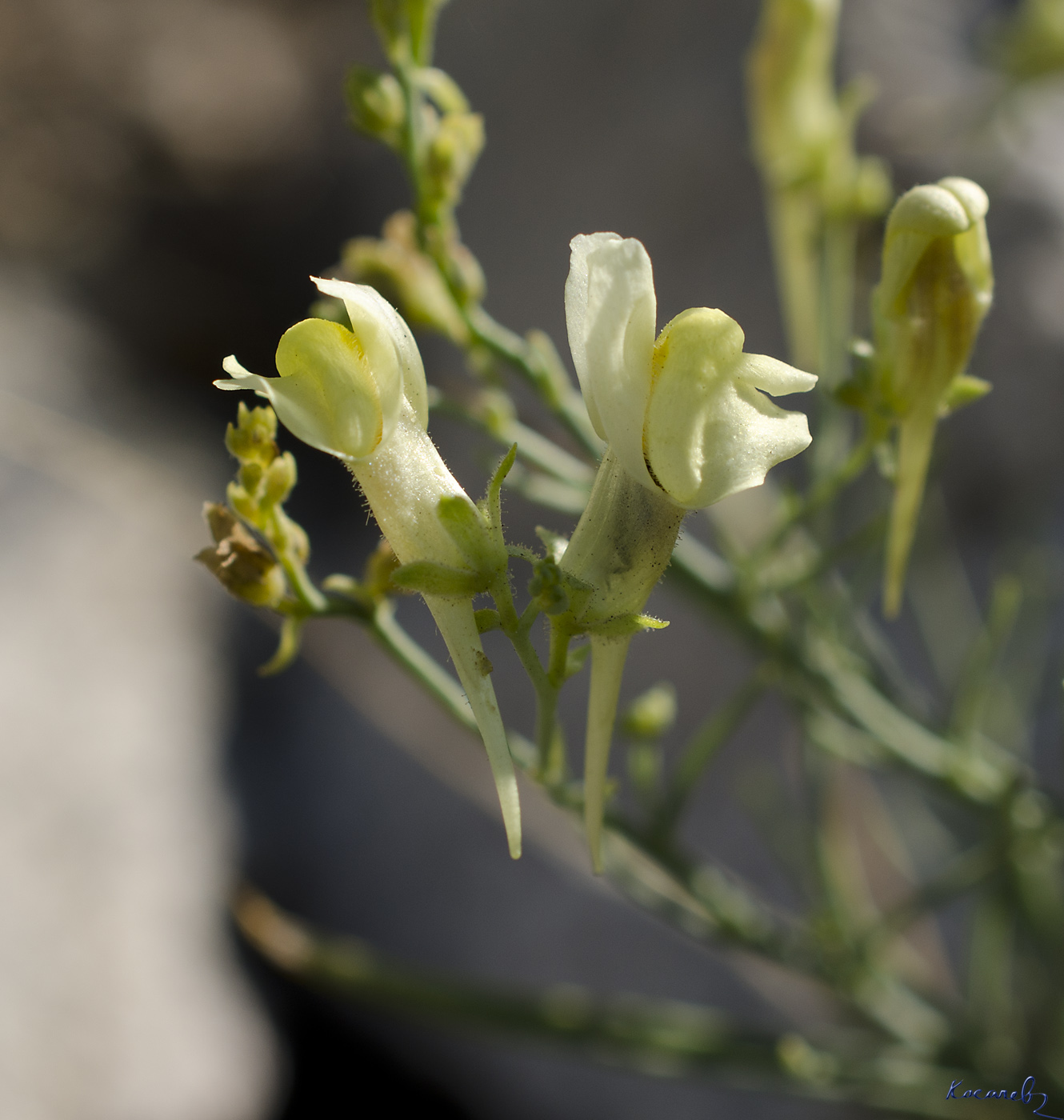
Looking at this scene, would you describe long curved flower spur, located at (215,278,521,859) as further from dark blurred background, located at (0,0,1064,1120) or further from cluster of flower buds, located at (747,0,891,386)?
dark blurred background, located at (0,0,1064,1120)

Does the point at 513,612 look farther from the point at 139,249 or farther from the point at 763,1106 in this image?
the point at 139,249

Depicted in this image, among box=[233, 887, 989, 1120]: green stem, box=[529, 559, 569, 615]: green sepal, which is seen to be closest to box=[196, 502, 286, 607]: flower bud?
box=[529, 559, 569, 615]: green sepal

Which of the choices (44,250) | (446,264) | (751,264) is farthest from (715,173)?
(44,250)

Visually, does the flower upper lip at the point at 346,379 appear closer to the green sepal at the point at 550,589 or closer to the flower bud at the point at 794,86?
the green sepal at the point at 550,589

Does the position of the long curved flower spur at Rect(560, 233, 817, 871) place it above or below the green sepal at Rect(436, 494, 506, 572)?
above

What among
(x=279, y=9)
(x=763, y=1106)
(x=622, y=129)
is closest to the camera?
(x=763, y=1106)

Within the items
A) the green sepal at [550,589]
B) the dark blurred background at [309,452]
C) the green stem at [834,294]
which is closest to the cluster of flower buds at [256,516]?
the green sepal at [550,589]


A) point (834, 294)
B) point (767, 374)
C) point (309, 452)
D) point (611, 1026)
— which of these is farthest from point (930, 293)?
point (309, 452)
